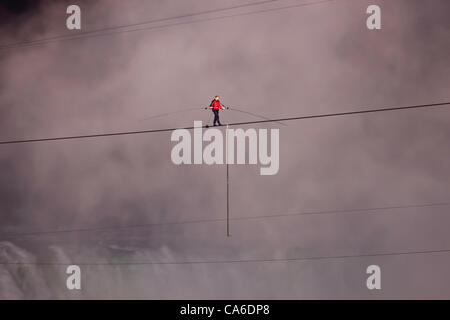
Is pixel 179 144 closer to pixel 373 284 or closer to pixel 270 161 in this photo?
pixel 270 161

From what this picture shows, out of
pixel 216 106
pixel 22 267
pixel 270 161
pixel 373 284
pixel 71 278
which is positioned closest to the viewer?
pixel 216 106

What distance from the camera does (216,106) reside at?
66.6 feet

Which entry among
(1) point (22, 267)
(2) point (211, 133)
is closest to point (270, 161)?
(2) point (211, 133)

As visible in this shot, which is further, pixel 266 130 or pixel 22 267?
pixel 22 267

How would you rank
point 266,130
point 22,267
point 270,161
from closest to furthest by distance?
point 266,130, point 270,161, point 22,267
